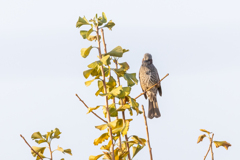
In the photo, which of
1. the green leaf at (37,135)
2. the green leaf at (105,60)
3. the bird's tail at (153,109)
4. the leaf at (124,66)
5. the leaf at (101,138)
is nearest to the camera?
the green leaf at (105,60)

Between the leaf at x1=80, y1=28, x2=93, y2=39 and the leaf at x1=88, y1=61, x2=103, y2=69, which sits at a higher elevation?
the leaf at x1=80, y1=28, x2=93, y2=39

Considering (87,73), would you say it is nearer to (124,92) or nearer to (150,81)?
(124,92)

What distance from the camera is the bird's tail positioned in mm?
9974

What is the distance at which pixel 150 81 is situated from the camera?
10023 millimetres

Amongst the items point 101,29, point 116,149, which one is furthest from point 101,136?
point 101,29

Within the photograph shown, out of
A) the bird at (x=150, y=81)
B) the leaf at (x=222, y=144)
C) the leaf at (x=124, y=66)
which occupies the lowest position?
the leaf at (x=222, y=144)

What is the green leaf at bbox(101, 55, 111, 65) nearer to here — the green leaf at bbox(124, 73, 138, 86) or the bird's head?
the green leaf at bbox(124, 73, 138, 86)

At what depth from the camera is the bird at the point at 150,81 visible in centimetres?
1002

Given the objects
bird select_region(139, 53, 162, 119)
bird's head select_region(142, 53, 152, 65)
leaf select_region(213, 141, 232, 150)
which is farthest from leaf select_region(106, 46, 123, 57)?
bird's head select_region(142, 53, 152, 65)

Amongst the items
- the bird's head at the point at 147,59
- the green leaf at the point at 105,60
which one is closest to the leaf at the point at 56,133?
the green leaf at the point at 105,60

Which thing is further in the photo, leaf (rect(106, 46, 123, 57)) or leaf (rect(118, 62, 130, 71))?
leaf (rect(118, 62, 130, 71))

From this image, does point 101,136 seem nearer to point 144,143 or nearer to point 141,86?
point 144,143

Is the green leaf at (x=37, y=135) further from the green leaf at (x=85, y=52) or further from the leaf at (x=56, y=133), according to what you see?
the green leaf at (x=85, y=52)

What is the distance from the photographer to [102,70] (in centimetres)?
290
